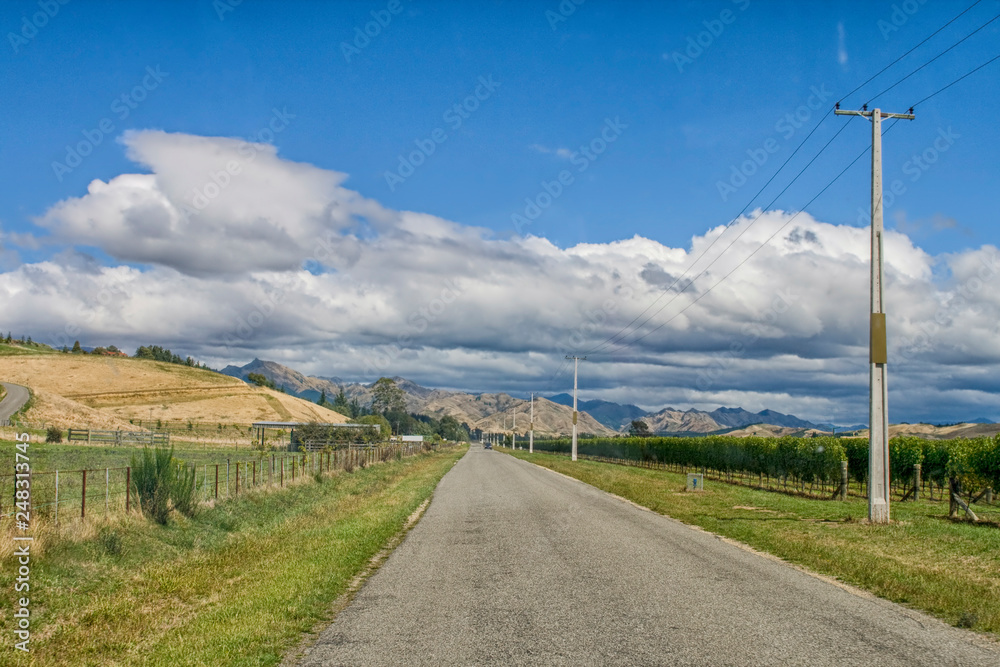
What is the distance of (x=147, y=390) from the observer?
13275 centimetres

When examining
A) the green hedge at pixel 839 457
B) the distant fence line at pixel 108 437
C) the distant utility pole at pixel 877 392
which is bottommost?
the distant fence line at pixel 108 437

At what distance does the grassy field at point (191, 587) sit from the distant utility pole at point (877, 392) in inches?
472

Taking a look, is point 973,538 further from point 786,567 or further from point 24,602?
point 24,602

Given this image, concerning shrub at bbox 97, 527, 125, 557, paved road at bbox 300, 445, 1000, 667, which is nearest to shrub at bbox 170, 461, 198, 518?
shrub at bbox 97, 527, 125, 557

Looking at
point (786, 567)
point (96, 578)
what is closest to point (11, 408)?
point (96, 578)

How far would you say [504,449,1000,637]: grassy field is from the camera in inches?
398

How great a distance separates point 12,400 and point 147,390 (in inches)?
1817

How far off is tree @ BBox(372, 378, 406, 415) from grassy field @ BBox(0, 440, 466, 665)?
540ft

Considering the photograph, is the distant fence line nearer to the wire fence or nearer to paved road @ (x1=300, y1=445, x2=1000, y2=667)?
the wire fence

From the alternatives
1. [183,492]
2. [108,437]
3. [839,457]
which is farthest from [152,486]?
[108,437]

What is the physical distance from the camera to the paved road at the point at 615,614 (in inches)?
284

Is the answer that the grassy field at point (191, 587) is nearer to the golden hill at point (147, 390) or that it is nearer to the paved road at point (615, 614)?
the paved road at point (615, 614)

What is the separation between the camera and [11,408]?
8006 cm

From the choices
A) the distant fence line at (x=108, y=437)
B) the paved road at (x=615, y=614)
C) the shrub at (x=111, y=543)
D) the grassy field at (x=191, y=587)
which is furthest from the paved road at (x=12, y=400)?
the paved road at (x=615, y=614)
